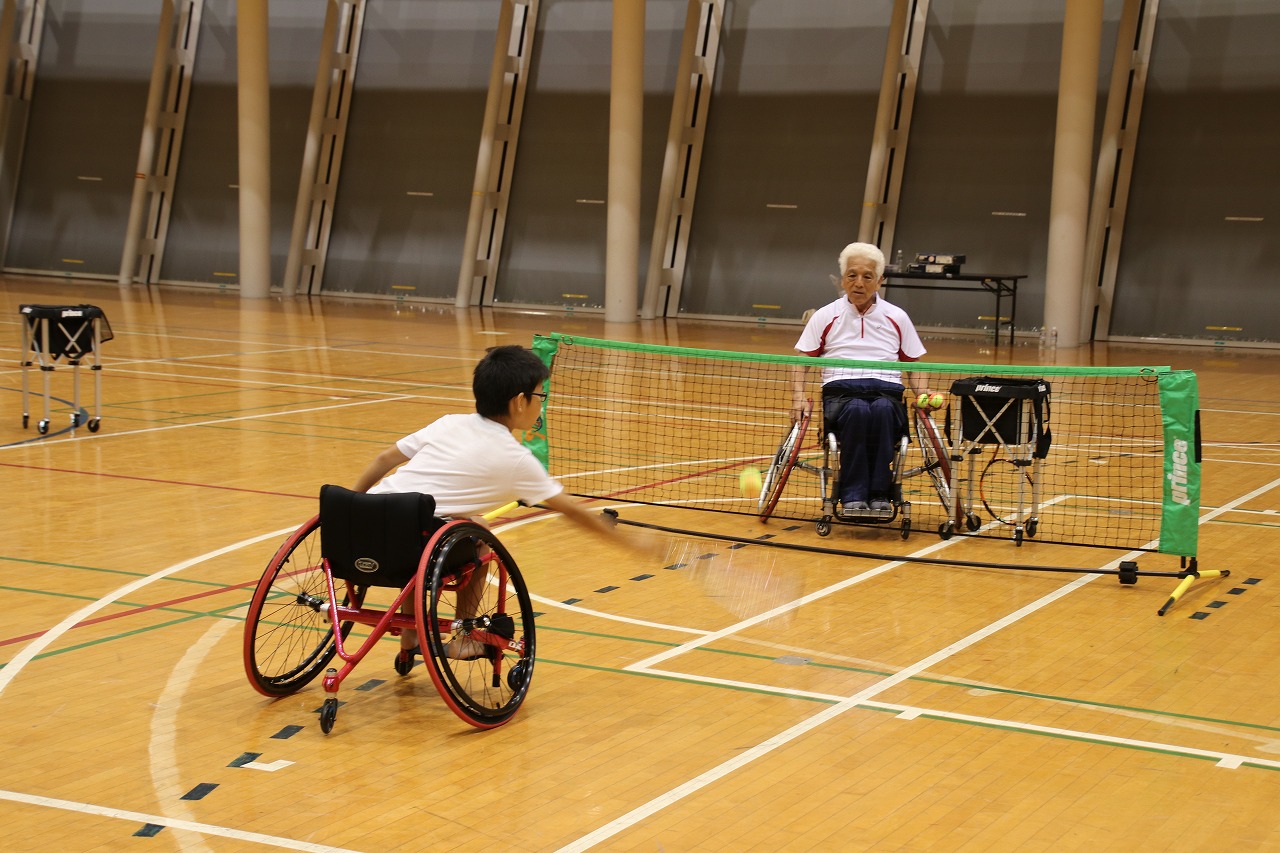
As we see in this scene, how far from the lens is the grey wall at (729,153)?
2019 centimetres

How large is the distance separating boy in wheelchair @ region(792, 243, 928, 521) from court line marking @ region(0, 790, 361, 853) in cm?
432

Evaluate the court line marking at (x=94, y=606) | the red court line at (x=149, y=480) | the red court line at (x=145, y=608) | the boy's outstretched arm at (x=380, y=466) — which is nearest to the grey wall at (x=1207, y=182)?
the red court line at (x=149, y=480)

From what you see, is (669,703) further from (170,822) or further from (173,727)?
(170,822)

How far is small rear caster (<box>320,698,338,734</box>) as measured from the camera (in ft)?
14.3

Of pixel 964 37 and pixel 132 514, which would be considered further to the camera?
pixel 964 37

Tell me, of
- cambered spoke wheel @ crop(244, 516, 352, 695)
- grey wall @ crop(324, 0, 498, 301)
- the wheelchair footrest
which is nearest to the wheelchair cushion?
cambered spoke wheel @ crop(244, 516, 352, 695)

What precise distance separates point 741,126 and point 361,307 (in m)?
7.05

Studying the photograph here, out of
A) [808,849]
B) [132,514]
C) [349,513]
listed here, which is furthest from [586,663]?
[132,514]

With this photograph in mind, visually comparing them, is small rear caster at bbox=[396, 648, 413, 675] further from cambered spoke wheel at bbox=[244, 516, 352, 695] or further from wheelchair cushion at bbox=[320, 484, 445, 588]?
wheelchair cushion at bbox=[320, 484, 445, 588]

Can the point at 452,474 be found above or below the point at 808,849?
above

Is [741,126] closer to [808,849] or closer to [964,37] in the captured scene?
[964,37]

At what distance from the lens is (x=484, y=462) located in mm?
4586

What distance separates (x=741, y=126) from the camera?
23.1 meters

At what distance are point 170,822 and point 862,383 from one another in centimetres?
476
